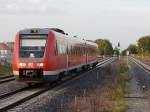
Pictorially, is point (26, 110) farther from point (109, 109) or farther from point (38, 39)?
point (38, 39)

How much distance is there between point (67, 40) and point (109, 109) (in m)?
14.6

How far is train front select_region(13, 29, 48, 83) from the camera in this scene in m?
23.1

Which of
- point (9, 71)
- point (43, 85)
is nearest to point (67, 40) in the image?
point (43, 85)

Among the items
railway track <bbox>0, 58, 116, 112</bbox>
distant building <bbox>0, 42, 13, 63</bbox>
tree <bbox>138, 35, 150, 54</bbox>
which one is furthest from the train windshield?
tree <bbox>138, 35, 150, 54</bbox>

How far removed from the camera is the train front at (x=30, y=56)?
23062 mm

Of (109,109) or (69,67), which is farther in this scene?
(69,67)


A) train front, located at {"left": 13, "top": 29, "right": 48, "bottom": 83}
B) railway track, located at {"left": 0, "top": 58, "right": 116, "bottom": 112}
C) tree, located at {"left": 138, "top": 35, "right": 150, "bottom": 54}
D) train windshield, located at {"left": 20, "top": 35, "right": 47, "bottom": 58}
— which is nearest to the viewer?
railway track, located at {"left": 0, "top": 58, "right": 116, "bottom": 112}

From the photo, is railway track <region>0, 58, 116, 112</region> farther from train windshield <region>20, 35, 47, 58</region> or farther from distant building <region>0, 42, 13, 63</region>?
distant building <region>0, 42, 13, 63</region>

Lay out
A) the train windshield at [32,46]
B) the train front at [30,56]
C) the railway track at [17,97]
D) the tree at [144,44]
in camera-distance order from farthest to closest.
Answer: the tree at [144,44], the train windshield at [32,46], the train front at [30,56], the railway track at [17,97]

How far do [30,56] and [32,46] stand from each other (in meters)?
0.57

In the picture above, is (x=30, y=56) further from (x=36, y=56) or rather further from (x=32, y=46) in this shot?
(x=32, y=46)

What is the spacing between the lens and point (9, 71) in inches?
1625

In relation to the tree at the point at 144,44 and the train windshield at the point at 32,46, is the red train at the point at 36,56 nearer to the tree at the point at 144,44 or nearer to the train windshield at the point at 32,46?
the train windshield at the point at 32,46

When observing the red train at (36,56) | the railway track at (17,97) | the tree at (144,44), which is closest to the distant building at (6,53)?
the red train at (36,56)
